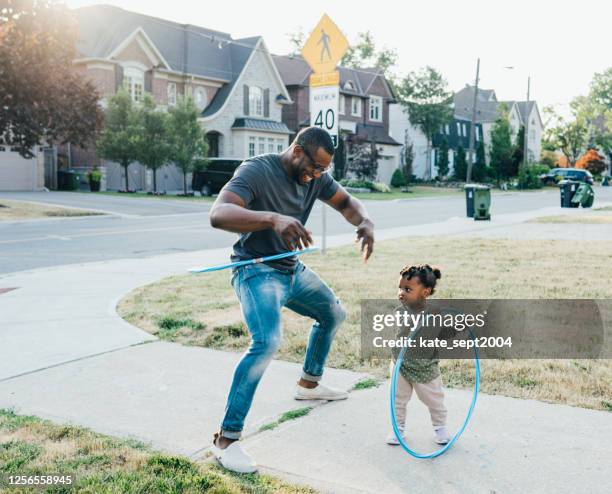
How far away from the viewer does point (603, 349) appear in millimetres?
5887

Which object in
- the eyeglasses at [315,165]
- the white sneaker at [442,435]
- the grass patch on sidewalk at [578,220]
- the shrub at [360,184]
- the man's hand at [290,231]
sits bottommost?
the white sneaker at [442,435]

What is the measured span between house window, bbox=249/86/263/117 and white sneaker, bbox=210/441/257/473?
140 feet

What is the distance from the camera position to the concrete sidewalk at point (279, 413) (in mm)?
3576

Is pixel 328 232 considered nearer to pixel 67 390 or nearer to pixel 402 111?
pixel 67 390

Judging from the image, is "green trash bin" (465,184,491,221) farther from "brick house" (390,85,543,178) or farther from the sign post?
"brick house" (390,85,543,178)

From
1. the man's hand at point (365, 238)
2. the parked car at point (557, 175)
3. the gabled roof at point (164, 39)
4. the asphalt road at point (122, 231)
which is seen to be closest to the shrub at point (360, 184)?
the gabled roof at point (164, 39)

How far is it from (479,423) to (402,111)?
2413 inches

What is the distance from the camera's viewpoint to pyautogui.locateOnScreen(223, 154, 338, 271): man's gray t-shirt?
12.7ft

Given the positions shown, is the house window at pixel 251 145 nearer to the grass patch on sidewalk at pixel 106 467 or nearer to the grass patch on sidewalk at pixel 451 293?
the grass patch on sidewalk at pixel 451 293

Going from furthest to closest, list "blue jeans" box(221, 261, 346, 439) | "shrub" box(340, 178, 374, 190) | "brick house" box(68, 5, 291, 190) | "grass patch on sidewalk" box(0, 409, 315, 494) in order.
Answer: "shrub" box(340, 178, 374, 190) → "brick house" box(68, 5, 291, 190) → "blue jeans" box(221, 261, 346, 439) → "grass patch on sidewalk" box(0, 409, 315, 494)

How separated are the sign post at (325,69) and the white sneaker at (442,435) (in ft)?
23.6

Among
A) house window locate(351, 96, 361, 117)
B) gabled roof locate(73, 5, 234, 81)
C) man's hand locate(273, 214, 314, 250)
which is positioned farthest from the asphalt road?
house window locate(351, 96, 361, 117)

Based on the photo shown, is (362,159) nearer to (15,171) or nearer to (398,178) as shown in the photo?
(398,178)

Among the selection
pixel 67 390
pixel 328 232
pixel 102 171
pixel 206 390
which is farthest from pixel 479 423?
pixel 102 171
